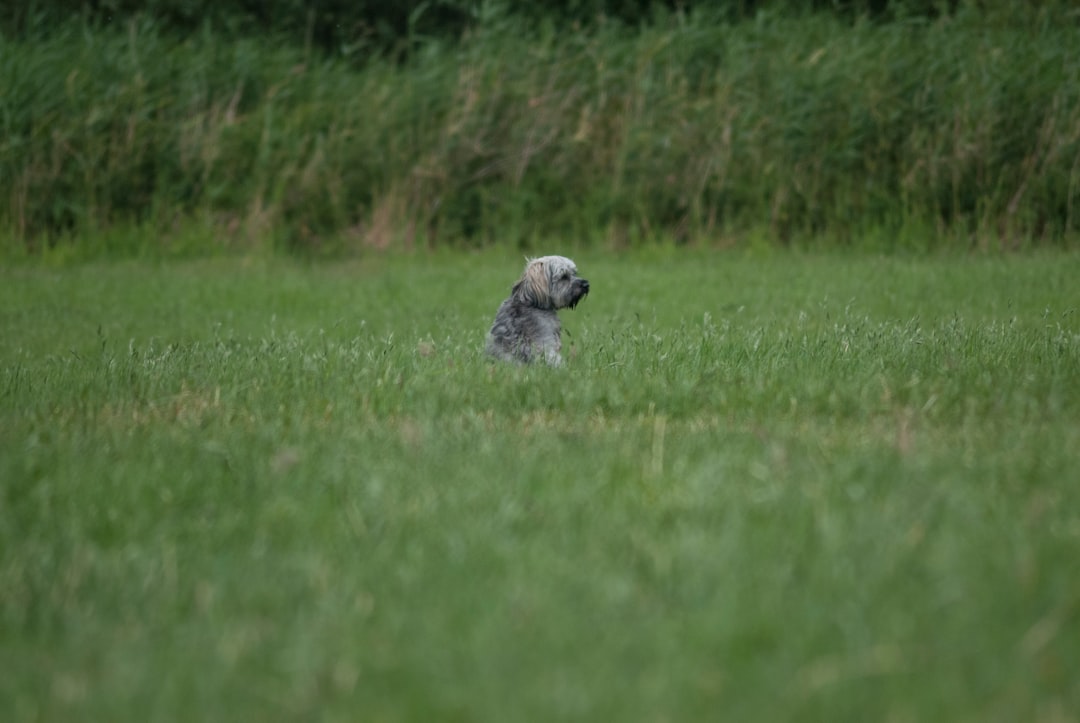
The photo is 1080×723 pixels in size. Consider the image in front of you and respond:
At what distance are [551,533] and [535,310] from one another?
457cm

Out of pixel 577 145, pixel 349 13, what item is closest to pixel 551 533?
pixel 577 145

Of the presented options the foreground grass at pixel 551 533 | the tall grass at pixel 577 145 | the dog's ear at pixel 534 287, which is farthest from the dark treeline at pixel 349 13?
the foreground grass at pixel 551 533

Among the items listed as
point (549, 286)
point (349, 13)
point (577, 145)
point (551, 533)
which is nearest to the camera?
point (551, 533)

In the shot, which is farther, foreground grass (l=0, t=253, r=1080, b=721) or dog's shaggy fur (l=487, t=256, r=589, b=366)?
dog's shaggy fur (l=487, t=256, r=589, b=366)

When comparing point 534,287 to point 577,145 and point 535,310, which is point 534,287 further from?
point 577,145

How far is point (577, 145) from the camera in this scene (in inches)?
703

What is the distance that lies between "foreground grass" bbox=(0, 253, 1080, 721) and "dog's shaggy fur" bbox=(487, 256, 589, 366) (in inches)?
12.6

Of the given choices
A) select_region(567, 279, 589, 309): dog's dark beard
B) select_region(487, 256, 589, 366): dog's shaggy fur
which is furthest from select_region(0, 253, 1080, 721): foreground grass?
select_region(567, 279, 589, 309): dog's dark beard

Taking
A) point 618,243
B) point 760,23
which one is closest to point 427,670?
point 618,243

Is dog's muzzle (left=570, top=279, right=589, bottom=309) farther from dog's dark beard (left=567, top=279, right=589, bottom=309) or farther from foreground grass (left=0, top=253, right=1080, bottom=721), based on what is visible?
foreground grass (left=0, top=253, right=1080, bottom=721)

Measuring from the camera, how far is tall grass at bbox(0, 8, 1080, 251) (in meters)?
16.8

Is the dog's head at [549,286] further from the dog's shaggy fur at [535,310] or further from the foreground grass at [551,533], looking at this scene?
the foreground grass at [551,533]

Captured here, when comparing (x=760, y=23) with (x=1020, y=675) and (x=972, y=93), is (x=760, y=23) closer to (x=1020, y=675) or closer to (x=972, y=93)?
(x=972, y=93)

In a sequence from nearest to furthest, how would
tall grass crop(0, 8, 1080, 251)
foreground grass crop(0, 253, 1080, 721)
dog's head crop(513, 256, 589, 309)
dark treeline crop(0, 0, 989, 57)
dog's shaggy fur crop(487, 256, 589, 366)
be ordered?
foreground grass crop(0, 253, 1080, 721) < dog's shaggy fur crop(487, 256, 589, 366) < dog's head crop(513, 256, 589, 309) < tall grass crop(0, 8, 1080, 251) < dark treeline crop(0, 0, 989, 57)
